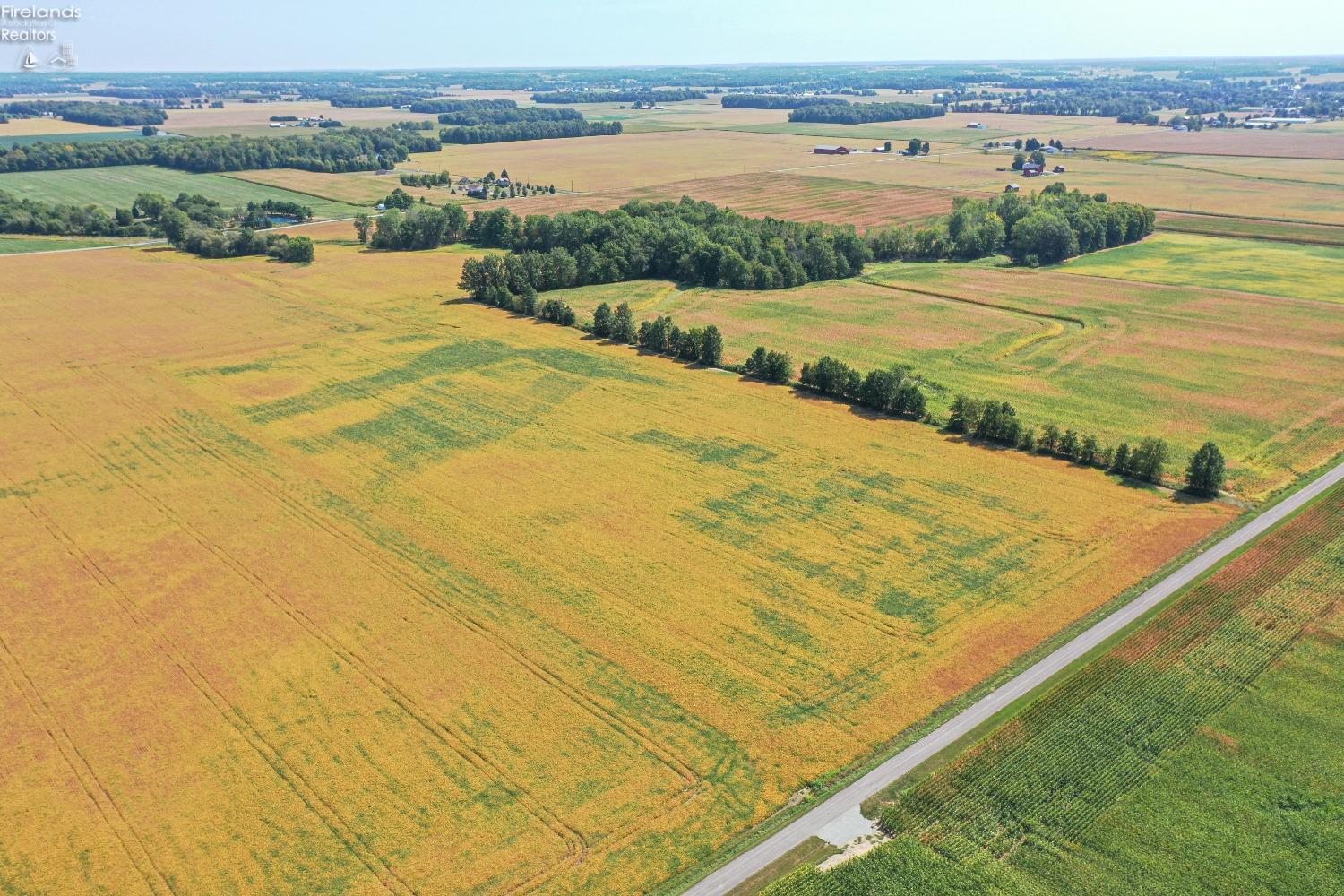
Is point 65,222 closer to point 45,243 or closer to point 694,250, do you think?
point 45,243

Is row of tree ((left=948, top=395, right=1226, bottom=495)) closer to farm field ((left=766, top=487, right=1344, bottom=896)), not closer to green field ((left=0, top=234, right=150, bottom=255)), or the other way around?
farm field ((left=766, top=487, right=1344, bottom=896))

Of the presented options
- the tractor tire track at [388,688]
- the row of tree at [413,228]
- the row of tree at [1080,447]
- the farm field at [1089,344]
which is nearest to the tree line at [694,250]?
the farm field at [1089,344]

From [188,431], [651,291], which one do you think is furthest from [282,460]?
[651,291]

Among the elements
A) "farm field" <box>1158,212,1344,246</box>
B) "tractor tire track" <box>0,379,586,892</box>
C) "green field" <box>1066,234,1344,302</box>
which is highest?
"farm field" <box>1158,212,1344,246</box>

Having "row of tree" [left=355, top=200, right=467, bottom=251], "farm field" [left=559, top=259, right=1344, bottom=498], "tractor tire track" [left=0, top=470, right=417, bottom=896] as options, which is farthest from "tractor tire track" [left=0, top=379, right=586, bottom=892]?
"row of tree" [left=355, top=200, right=467, bottom=251]

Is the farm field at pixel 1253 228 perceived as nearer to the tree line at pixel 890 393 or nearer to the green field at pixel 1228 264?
the green field at pixel 1228 264

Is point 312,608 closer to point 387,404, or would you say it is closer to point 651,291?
point 387,404
